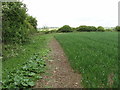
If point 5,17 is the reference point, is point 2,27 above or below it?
below

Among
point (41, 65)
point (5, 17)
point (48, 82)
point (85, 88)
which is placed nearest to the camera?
point (85, 88)

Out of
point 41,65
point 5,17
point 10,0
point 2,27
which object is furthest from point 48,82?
point 10,0

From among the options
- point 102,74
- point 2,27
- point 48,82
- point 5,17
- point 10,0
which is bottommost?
point 48,82

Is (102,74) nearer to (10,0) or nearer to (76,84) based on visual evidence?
(76,84)

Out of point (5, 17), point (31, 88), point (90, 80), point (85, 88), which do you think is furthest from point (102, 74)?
point (5, 17)

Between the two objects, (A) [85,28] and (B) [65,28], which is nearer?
(B) [65,28]

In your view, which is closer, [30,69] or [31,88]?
[31,88]

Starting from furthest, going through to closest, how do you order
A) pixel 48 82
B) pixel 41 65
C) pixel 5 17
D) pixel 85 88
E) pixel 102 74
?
pixel 5 17 → pixel 41 65 → pixel 48 82 → pixel 102 74 → pixel 85 88

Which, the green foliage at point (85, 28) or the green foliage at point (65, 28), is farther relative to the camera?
the green foliage at point (85, 28)

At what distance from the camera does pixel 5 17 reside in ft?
24.6

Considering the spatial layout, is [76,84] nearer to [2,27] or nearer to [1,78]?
[1,78]

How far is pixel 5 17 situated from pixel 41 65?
10.5 feet

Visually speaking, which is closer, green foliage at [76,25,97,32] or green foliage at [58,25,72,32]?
green foliage at [58,25,72,32]

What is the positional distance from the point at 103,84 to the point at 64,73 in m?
1.79
